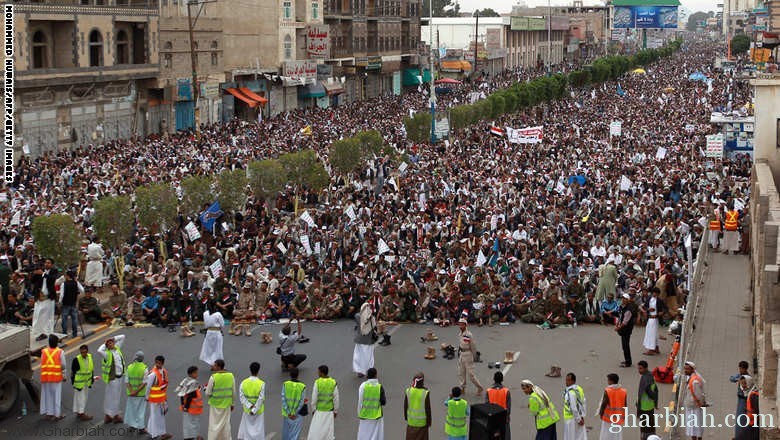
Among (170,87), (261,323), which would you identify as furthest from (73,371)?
(170,87)

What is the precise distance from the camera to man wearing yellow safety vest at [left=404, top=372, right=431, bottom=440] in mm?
12680

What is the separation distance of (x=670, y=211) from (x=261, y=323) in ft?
35.0

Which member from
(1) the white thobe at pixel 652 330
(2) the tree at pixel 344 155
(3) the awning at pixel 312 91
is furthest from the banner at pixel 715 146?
(3) the awning at pixel 312 91

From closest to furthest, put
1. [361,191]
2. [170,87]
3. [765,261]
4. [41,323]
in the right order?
[765,261] → [41,323] → [361,191] → [170,87]

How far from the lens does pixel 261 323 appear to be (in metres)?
19.3

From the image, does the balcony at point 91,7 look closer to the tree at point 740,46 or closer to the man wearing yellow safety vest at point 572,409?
the man wearing yellow safety vest at point 572,409

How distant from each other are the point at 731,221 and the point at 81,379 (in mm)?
14790

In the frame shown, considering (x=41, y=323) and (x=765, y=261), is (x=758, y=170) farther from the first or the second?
(x=41, y=323)

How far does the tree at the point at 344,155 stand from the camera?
34.7 metres

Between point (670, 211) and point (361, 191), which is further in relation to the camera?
point (361, 191)

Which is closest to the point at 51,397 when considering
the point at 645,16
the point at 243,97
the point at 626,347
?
the point at 626,347

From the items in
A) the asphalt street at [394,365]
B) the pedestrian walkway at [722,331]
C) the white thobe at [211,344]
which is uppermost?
the white thobe at [211,344]

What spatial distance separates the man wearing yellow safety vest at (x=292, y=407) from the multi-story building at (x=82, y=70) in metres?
26.4

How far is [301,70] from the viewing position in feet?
214
